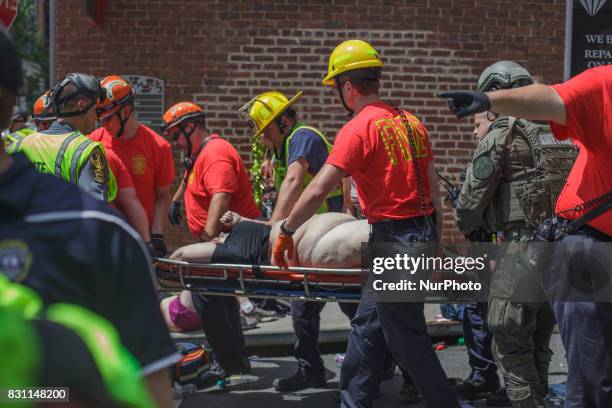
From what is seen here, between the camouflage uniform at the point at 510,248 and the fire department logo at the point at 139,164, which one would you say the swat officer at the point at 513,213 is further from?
the fire department logo at the point at 139,164

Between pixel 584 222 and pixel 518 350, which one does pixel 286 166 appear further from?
pixel 584 222

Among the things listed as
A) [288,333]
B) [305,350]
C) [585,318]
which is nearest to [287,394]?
[305,350]

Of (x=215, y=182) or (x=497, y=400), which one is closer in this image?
(x=497, y=400)

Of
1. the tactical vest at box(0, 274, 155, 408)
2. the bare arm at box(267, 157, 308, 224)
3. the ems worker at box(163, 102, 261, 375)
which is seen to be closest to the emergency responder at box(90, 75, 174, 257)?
the ems worker at box(163, 102, 261, 375)

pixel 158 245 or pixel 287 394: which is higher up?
pixel 158 245

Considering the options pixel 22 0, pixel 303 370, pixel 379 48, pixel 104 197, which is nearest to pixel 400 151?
pixel 104 197

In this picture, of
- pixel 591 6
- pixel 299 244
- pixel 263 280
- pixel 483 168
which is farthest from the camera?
pixel 591 6

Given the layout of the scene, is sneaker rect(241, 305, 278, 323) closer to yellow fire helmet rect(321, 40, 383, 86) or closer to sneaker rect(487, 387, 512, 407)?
sneaker rect(487, 387, 512, 407)

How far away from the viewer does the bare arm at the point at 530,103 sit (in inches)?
130

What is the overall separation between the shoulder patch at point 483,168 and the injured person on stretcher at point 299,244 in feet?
2.37

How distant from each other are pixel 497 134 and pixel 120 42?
5990 mm

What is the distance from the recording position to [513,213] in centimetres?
505

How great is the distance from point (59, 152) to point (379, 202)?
1.66m

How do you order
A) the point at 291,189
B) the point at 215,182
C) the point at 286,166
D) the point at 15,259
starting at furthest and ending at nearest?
1. the point at 286,166
2. the point at 215,182
3. the point at 291,189
4. the point at 15,259
